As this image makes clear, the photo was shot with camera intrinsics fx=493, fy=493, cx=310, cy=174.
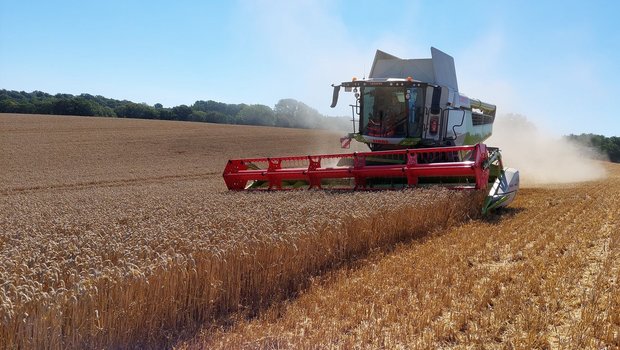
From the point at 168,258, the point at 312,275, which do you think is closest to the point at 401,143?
the point at 312,275

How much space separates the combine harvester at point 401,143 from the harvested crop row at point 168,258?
4.91 feet

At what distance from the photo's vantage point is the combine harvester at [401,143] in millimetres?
7785

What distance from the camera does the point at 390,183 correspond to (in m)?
8.50

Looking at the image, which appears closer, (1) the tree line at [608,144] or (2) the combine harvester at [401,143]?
(2) the combine harvester at [401,143]

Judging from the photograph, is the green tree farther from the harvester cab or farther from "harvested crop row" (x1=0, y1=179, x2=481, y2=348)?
"harvested crop row" (x1=0, y1=179, x2=481, y2=348)

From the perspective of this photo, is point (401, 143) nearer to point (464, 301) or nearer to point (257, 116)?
point (464, 301)

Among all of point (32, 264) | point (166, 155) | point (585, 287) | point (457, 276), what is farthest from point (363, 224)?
point (166, 155)

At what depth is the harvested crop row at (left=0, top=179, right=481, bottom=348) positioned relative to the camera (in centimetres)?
267

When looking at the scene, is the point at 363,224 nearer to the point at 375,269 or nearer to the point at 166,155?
the point at 375,269

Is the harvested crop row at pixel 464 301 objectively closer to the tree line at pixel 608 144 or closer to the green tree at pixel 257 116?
the tree line at pixel 608 144

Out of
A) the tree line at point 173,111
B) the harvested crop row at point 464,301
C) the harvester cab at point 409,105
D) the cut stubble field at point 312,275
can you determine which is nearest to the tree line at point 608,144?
the tree line at point 173,111

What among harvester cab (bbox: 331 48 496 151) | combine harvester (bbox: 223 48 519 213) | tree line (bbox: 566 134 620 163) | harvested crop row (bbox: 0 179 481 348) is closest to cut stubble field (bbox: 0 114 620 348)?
harvested crop row (bbox: 0 179 481 348)

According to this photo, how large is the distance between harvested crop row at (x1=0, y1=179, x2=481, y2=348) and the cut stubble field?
0.5 inches

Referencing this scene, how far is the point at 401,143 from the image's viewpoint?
382 inches
